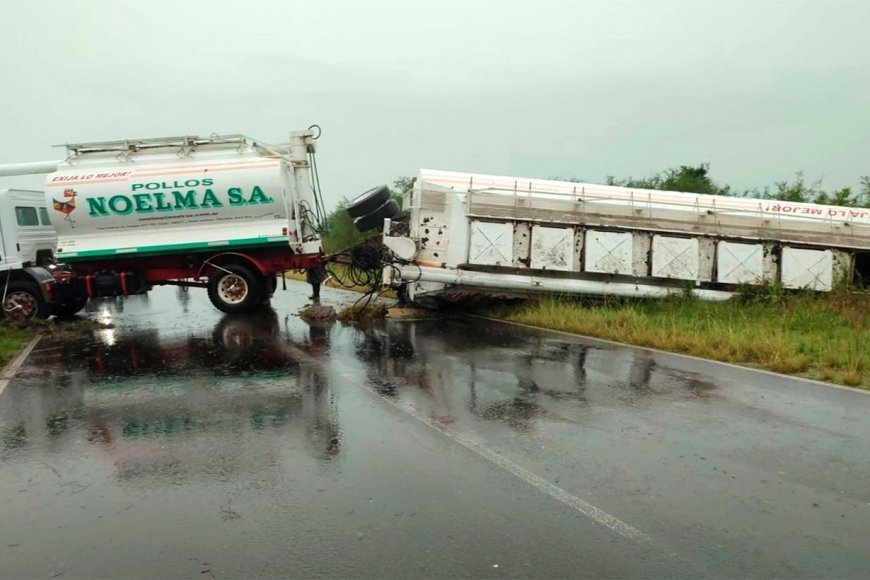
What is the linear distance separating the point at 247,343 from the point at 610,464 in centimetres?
690

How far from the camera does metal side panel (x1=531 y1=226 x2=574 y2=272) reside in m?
13.0

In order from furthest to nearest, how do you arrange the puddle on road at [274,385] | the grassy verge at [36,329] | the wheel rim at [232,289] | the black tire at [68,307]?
the black tire at [68,307]
the wheel rim at [232,289]
the grassy verge at [36,329]
the puddle on road at [274,385]

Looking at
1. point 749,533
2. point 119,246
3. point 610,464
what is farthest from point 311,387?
point 119,246

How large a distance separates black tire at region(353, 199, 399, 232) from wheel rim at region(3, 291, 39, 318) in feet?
22.1

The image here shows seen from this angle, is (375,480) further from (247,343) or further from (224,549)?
(247,343)

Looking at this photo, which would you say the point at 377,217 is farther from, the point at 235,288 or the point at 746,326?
the point at 746,326

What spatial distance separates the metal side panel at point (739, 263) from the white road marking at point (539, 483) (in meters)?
9.23

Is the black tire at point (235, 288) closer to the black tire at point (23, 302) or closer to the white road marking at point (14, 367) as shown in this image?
the black tire at point (23, 302)

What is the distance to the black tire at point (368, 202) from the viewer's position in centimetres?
1393

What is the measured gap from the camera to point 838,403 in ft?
22.0

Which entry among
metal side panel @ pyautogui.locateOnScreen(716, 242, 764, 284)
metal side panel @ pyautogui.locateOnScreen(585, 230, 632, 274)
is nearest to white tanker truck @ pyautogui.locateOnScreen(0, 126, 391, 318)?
metal side panel @ pyautogui.locateOnScreen(585, 230, 632, 274)

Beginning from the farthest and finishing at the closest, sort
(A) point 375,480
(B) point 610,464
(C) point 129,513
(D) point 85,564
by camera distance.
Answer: (B) point 610,464 → (A) point 375,480 → (C) point 129,513 → (D) point 85,564

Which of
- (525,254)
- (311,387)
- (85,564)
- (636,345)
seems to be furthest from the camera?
(525,254)

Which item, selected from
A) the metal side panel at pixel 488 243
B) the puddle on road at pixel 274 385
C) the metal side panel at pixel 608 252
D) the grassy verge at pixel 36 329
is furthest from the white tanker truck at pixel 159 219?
the metal side panel at pixel 608 252
